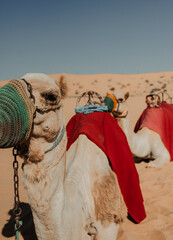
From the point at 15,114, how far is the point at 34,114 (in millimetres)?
117

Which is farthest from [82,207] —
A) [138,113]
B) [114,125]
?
[138,113]

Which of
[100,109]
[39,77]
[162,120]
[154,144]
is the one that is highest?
[39,77]

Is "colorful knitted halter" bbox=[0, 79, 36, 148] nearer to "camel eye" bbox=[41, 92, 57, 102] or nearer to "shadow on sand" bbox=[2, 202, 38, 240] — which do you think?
"camel eye" bbox=[41, 92, 57, 102]

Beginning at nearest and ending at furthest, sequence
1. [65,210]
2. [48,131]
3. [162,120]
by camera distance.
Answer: [48,131]
[65,210]
[162,120]

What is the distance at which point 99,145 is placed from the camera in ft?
7.90

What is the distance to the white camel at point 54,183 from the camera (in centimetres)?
143

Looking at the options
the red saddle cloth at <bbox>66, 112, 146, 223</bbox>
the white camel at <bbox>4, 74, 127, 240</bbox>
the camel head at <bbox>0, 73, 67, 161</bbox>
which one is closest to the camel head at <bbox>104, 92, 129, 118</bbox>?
the red saddle cloth at <bbox>66, 112, 146, 223</bbox>

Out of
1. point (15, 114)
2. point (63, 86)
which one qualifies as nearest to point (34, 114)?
point (15, 114)

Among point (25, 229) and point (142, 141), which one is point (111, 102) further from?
point (25, 229)

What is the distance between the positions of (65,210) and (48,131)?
1.80 feet

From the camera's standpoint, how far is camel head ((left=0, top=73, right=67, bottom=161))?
132 centimetres

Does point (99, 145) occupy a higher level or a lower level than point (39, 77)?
lower

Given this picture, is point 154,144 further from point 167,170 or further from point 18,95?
point 18,95

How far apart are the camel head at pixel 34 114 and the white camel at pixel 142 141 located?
2917 mm
